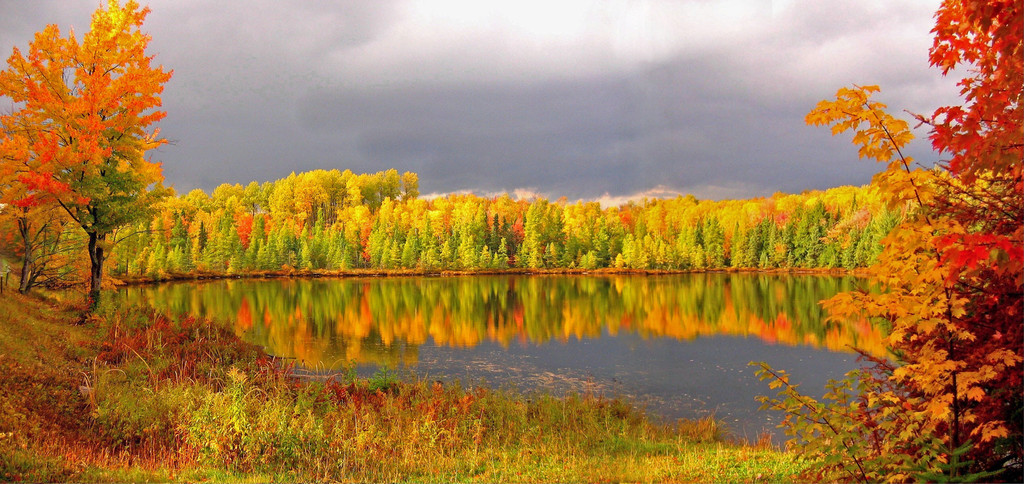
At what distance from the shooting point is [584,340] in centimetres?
2673

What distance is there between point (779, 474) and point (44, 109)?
72.4 feet

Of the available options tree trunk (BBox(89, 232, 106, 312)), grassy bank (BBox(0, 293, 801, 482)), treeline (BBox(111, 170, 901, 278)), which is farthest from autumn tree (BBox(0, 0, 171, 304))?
treeline (BBox(111, 170, 901, 278))

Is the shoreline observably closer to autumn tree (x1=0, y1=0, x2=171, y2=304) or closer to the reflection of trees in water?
the reflection of trees in water

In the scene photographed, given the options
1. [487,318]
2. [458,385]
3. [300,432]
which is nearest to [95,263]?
[458,385]

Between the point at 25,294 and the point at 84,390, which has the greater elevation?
the point at 25,294

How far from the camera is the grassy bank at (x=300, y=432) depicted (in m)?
7.42

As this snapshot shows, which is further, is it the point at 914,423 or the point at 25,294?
the point at 25,294

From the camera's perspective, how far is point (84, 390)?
10.3 metres

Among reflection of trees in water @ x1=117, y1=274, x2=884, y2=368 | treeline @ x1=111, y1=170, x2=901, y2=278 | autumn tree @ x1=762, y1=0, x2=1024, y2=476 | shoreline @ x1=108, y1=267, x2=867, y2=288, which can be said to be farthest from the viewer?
treeline @ x1=111, y1=170, x2=901, y2=278

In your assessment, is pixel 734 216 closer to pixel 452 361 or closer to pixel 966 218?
pixel 452 361

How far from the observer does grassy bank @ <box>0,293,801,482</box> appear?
7422 millimetres

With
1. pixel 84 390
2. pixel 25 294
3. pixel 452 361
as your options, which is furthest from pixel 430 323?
pixel 84 390

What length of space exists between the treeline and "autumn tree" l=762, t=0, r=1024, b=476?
2973 inches

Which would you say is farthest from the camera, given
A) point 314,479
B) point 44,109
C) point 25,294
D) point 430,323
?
point 430,323
